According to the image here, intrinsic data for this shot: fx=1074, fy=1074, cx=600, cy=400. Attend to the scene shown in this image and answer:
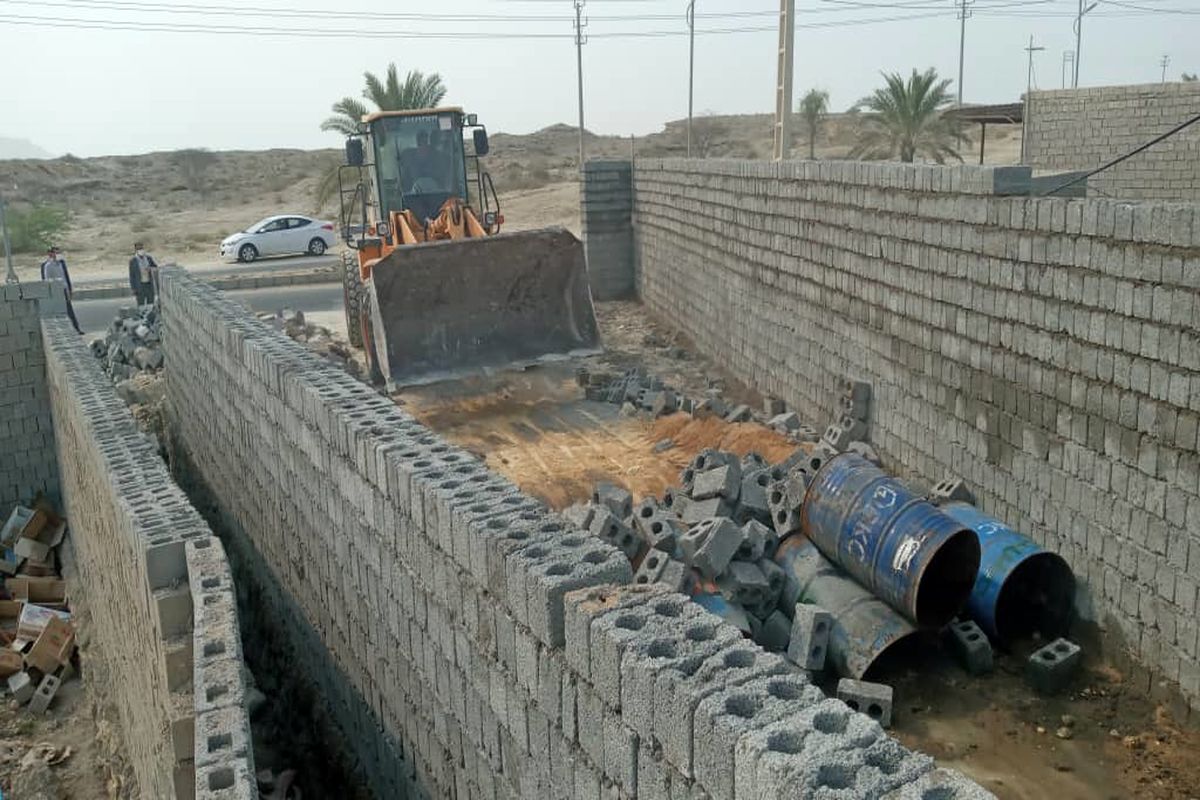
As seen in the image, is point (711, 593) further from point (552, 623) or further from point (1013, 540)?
point (552, 623)

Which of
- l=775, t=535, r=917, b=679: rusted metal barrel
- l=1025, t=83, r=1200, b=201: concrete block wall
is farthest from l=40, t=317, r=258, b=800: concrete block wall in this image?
l=1025, t=83, r=1200, b=201: concrete block wall

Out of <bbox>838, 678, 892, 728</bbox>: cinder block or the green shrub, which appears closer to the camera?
<bbox>838, 678, 892, 728</bbox>: cinder block

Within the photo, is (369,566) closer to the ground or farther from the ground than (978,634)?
farther from the ground

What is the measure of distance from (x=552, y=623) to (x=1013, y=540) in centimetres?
451

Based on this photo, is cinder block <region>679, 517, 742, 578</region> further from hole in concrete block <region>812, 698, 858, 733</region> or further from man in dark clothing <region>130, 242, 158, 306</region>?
man in dark clothing <region>130, 242, 158, 306</region>

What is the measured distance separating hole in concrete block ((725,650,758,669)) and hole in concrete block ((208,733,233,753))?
2.00 m

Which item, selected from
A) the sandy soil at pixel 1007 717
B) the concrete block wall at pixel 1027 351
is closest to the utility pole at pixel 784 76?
the concrete block wall at pixel 1027 351

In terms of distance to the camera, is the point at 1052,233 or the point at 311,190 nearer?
the point at 1052,233

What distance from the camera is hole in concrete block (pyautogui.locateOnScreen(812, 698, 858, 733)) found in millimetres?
2748

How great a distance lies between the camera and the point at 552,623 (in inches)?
144

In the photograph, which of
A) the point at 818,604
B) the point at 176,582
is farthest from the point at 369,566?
the point at 818,604

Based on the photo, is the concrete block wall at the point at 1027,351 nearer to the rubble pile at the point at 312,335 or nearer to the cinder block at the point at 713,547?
the cinder block at the point at 713,547

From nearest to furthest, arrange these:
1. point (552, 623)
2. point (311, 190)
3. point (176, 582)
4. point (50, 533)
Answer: point (552, 623) < point (176, 582) < point (50, 533) < point (311, 190)

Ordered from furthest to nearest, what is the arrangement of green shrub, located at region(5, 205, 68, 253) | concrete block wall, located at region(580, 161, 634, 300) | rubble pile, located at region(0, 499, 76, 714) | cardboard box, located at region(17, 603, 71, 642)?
green shrub, located at region(5, 205, 68, 253) < concrete block wall, located at region(580, 161, 634, 300) < cardboard box, located at region(17, 603, 71, 642) < rubble pile, located at region(0, 499, 76, 714)
